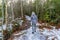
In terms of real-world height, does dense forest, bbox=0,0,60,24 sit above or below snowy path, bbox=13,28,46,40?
above

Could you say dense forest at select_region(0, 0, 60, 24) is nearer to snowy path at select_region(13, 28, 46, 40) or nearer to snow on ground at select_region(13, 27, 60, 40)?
snow on ground at select_region(13, 27, 60, 40)

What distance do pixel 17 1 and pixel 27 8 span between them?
2.18ft

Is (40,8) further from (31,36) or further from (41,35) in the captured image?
(31,36)

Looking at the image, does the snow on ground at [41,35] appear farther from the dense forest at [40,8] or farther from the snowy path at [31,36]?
the dense forest at [40,8]

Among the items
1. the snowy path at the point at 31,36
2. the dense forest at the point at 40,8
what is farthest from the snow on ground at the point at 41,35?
the dense forest at the point at 40,8

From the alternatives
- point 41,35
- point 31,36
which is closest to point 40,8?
point 41,35

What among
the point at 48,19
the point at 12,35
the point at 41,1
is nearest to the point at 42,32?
the point at 12,35

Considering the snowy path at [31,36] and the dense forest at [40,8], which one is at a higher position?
the dense forest at [40,8]

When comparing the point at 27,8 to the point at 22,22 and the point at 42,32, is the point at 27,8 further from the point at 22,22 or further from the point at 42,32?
the point at 42,32

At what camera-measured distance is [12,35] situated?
9.76 metres

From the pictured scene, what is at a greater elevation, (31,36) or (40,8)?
(40,8)

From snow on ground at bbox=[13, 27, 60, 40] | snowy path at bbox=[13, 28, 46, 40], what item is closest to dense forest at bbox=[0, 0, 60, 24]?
snow on ground at bbox=[13, 27, 60, 40]

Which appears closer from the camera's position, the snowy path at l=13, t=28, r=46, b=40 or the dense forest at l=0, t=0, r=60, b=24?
the snowy path at l=13, t=28, r=46, b=40

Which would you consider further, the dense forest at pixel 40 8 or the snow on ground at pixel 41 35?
the dense forest at pixel 40 8
